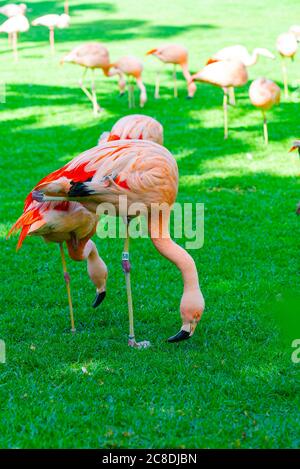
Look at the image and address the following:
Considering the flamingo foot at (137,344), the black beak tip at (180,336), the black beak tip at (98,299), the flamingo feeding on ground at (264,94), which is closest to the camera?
the black beak tip at (180,336)

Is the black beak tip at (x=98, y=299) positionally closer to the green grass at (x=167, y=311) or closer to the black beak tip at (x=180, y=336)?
the green grass at (x=167, y=311)

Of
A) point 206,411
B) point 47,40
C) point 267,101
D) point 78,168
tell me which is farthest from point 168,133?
point 47,40

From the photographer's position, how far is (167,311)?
17.6 ft

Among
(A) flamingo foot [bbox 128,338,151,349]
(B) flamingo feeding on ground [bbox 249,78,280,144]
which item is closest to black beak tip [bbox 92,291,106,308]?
(A) flamingo foot [bbox 128,338,151,349]

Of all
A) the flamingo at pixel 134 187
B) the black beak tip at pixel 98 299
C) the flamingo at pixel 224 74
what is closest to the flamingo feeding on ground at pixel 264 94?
the flamingo at pixel 224 74

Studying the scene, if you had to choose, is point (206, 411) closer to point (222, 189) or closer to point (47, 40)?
point (222, 189)

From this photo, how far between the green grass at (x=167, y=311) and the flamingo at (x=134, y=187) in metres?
0.43

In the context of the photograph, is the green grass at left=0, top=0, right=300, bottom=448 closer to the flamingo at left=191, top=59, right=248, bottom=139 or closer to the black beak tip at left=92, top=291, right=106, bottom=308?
the black beak tip at left=92, top=291, right=106, bottom=308

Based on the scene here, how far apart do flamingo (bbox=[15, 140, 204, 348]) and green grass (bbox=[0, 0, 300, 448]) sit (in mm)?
427

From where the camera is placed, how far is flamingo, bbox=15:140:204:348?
4.43 metres

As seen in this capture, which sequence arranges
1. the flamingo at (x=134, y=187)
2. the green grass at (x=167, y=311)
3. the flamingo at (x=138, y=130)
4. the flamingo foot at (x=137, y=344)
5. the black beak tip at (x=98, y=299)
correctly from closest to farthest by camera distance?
the green grass at (x=167, y=311) < the flamingo at (x=134, y=187) < the flamingo foot at (x=137, y=344) < the black beak tip at (x=98, y=299) < the flamingo at (x=138, y=130)

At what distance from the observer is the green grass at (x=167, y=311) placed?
384 cm

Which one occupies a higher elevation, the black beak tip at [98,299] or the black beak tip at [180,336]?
the black beak tip at [98,299]

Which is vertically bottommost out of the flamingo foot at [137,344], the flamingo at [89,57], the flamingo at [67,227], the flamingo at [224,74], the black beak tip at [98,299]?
the flamingo foot at [137,344]
